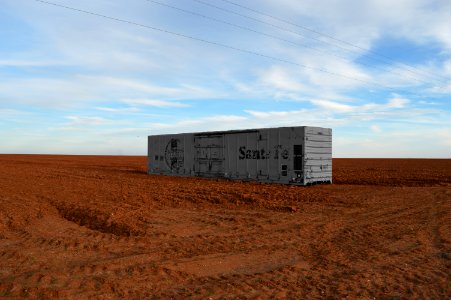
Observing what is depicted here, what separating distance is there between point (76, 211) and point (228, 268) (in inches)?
300

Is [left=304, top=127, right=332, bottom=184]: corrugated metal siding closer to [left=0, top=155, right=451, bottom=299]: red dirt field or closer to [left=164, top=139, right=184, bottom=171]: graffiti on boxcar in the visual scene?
[left=0, top=155, right=451, bottom=299]: red dirt field

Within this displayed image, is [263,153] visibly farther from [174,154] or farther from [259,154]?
[174,154]

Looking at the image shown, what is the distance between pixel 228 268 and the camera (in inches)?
281

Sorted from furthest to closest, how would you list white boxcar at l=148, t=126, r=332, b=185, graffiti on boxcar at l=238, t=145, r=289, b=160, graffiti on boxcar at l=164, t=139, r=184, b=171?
graffiti on boxcar at l=164, t=139, r=184, b=171 → graffiti on boxcar at l=238, t=145, r=289, b=160 → white boxcar at l=148, t=126, r=332, b=185

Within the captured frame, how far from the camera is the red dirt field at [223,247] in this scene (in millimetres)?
6105

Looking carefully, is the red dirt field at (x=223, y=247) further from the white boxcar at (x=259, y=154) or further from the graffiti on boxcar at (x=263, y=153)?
the graffiti on boxcar at (x=263, y=153)

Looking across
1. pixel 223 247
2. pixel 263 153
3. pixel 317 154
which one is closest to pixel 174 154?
pixel 263 153

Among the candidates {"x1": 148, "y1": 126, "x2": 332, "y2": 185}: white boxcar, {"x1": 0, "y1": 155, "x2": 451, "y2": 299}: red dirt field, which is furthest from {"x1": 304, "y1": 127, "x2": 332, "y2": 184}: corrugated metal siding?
{"x1": 0, "y1": 155, "x2": 451, "y2": 299}: red dirt field

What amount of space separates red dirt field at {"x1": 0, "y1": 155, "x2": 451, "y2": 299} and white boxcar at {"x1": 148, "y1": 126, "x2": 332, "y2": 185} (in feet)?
16.2

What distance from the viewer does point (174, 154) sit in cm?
2811

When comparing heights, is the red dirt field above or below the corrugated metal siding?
below

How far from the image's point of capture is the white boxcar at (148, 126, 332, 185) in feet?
68.2

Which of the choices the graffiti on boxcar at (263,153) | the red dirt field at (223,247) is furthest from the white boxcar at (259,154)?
the red dirt field at (223,247)

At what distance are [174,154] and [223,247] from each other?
784 inches
